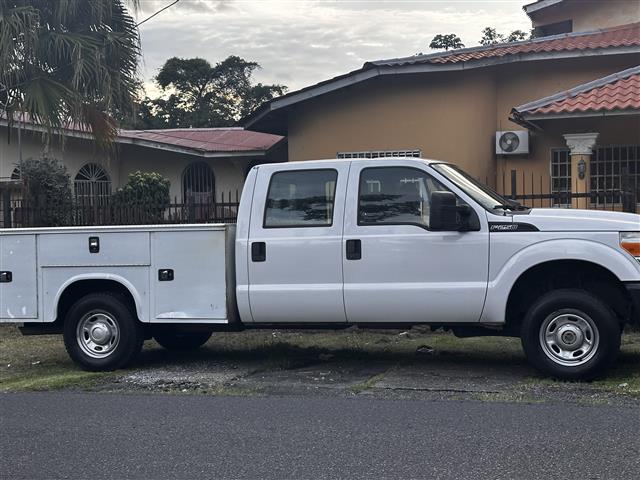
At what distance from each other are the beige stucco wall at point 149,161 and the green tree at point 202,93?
21350 mm

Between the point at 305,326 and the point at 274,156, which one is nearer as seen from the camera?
the point at 305,326

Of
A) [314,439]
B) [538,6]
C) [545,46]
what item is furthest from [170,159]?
[314,439]

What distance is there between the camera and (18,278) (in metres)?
8.80

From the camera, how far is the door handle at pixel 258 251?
26.5 feet

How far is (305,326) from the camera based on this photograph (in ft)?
26.7

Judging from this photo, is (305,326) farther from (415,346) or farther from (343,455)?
(343,455)

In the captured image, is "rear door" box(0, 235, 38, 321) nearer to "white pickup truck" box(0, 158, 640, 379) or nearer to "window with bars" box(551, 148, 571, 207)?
"white pickup truck" box(0, 158, 640, 379)

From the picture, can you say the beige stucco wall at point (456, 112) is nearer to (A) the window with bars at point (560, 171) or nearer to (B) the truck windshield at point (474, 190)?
(A) the window with bars at point (560, 171)

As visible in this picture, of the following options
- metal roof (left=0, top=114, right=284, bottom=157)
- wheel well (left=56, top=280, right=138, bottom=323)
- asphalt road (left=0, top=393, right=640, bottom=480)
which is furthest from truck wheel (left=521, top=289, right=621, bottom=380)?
metal roof (left=0, top=114, right=284, bottom=157)

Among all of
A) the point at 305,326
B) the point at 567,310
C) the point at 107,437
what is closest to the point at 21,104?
the point at 305,326

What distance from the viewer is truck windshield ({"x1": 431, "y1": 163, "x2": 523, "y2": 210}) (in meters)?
7.79

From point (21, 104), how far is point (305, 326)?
7048 mm

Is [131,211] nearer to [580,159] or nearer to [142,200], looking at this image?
[142,200]

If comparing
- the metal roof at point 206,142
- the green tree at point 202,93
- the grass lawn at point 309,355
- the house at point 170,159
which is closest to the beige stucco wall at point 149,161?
the house at point 170,159
